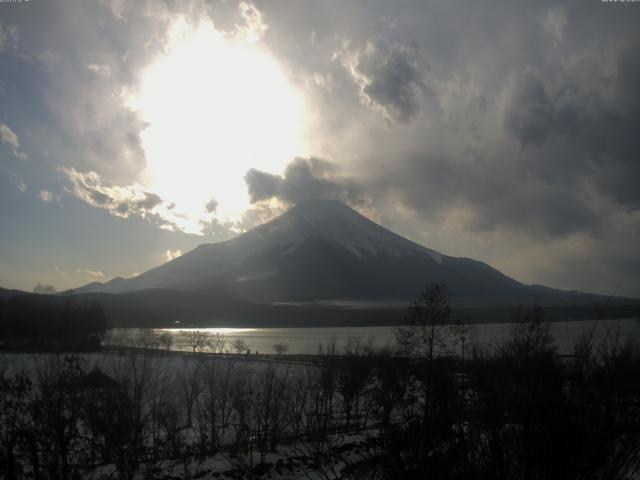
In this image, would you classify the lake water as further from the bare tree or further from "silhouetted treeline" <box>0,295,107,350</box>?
"silhouetted treeline" <box>0,295,107,350</box>

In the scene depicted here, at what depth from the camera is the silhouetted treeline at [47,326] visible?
197 ft

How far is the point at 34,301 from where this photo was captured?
8000 centimetres

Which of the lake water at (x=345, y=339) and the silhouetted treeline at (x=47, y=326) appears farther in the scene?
the silhouetted treeline at (x=47, y=326)

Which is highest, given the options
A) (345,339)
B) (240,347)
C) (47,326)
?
(47,326)

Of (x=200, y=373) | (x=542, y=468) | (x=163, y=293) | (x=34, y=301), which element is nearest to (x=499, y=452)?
(x=542, y=468)

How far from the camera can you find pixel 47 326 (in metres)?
67.1

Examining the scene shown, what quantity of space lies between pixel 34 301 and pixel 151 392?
66.1 metres

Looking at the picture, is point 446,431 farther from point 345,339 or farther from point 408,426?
point 345,339

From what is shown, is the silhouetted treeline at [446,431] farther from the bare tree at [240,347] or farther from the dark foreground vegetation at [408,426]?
the bare tree at [240,347]

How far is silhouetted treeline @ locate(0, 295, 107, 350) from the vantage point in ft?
197

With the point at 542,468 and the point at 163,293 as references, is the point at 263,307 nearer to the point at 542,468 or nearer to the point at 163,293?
the point at 163,293

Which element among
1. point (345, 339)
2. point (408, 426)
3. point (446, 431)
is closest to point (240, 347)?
point (345, 339)

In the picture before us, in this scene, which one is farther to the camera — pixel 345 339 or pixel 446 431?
pixel 345 339

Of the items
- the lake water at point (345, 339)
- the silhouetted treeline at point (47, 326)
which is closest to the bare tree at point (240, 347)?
the lake water at point (345, 339)
